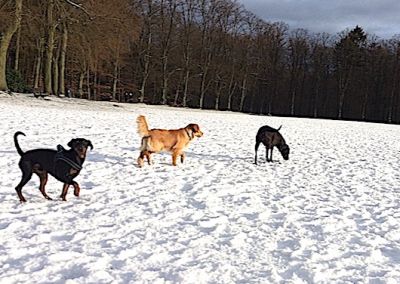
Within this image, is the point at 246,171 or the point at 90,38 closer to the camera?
the point at 246,171

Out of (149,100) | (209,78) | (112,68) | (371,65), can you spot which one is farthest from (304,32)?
(112,68)

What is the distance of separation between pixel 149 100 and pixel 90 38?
Answer: 81.6 feet

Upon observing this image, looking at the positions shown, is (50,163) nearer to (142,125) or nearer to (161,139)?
(142,125)

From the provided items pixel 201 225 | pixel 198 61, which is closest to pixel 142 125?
pixel 201 225

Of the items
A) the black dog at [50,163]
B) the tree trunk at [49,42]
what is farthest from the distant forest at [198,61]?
the black dog at [50,163]

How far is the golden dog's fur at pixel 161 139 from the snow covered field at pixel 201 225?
400 mm

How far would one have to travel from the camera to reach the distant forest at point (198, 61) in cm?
3089

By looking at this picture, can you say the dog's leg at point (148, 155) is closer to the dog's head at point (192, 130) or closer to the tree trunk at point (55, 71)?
the dog's head at point (192, 130)

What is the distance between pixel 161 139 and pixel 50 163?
3.84 meters

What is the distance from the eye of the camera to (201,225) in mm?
6059

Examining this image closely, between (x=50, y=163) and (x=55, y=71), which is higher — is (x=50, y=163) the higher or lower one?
the lower one

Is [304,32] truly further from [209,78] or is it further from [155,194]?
[155,194]

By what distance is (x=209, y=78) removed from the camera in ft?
186

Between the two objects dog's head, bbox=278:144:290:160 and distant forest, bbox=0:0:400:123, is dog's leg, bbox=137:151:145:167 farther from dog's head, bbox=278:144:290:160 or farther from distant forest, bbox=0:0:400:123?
distant forest, bbox=0:0:400:123
